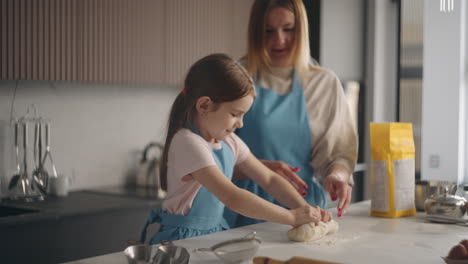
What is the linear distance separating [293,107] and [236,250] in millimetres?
916

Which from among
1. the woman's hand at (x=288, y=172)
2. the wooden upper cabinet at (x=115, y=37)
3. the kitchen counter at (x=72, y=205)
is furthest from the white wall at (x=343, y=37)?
the woman's hand at (x=288, y=172)

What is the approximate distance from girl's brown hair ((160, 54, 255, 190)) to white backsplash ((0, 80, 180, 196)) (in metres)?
1.38

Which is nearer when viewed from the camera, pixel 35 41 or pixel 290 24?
pixel 290 24

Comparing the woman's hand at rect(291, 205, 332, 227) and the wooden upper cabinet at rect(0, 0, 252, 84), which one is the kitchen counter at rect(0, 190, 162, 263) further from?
the woman's hand at rect(291, 205, 332, 227)

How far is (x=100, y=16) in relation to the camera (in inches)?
111

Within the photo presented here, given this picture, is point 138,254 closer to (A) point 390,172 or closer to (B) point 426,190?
(A) point 390,172

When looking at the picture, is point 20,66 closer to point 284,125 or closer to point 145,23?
point 145,23

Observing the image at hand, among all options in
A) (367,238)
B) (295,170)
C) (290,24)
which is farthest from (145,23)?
(367,238)

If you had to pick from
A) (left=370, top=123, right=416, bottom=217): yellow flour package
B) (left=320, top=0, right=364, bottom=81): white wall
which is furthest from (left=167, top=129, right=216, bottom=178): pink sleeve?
(left=320, top=0, right=364, bottom=81): white wall

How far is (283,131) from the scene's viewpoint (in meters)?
2.03

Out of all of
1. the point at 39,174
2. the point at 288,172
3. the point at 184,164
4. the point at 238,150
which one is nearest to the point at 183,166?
the point at 184,164

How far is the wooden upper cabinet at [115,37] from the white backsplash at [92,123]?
0.28m

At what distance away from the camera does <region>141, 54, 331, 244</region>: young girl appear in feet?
5.17

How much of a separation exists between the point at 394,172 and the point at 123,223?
1328mm
